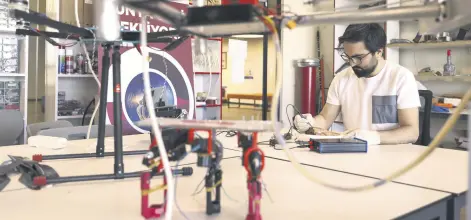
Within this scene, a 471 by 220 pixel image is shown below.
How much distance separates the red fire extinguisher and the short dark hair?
2.02 m

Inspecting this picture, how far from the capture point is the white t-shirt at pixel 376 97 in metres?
1.92

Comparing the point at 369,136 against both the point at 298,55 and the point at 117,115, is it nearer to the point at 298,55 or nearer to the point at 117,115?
the point at 117,115

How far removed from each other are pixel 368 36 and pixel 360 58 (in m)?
0.11

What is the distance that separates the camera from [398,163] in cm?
121

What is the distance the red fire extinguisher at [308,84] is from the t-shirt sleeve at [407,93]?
1997 mm

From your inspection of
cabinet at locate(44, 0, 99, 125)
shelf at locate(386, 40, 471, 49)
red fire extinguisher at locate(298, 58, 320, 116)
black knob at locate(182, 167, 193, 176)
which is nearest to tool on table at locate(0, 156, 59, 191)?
black knob at locate(182, 167, 193, 176)

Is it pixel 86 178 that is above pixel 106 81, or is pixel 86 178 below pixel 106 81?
below

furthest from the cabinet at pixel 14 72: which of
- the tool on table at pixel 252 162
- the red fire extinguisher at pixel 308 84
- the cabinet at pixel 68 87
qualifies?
A: the tool on table at pixel 252 162

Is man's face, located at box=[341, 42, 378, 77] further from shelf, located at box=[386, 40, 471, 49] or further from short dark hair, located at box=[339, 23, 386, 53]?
shelf, located at box=[386, 40, 471, 49]

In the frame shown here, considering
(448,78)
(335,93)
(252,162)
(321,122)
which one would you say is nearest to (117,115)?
(252,162)

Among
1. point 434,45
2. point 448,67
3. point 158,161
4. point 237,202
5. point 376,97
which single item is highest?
point 434,45

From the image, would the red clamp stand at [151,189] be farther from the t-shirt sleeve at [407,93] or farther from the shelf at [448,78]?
the shelf at [448,78]

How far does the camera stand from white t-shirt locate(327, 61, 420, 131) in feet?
6.30

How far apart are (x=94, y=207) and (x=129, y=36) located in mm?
423
